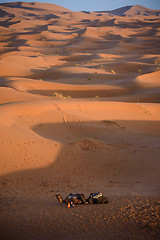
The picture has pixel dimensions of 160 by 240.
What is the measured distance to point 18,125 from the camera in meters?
7.04

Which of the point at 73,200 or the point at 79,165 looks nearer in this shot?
the point at 73,200

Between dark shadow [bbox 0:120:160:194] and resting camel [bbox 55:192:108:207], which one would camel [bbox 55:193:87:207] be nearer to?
resting camel [bbox 55:192:108:207]

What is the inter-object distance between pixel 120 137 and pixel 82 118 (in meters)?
1.69

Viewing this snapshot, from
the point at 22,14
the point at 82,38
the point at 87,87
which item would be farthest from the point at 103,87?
the point at 22,14

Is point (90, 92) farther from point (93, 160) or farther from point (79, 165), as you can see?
point (79, 165)

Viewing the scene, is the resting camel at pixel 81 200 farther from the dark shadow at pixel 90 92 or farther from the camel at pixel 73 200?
the dark shadow at pixel 90 92

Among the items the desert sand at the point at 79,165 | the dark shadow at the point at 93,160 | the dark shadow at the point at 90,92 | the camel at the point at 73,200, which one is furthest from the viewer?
the dark shadow at the point at 90,92

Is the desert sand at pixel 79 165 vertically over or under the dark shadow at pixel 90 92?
under

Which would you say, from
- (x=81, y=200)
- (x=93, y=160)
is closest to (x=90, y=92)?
(x=93, y=160)

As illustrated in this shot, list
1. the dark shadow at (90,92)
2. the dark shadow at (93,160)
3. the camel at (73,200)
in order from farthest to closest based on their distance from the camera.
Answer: the dark shadow at (90,92)
the dark shadow at (93,160)
the camel at (73,200)

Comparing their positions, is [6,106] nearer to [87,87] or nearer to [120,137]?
[120,137]

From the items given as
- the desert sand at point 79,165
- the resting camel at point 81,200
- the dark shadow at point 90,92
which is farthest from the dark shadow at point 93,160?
the dark shadow at point 90,92

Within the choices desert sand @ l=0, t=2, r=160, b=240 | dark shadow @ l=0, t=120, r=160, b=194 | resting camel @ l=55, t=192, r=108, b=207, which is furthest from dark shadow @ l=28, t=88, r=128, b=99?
resting camel @ l=55, t=192, r=108, b=207

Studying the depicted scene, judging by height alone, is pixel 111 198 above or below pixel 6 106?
below
